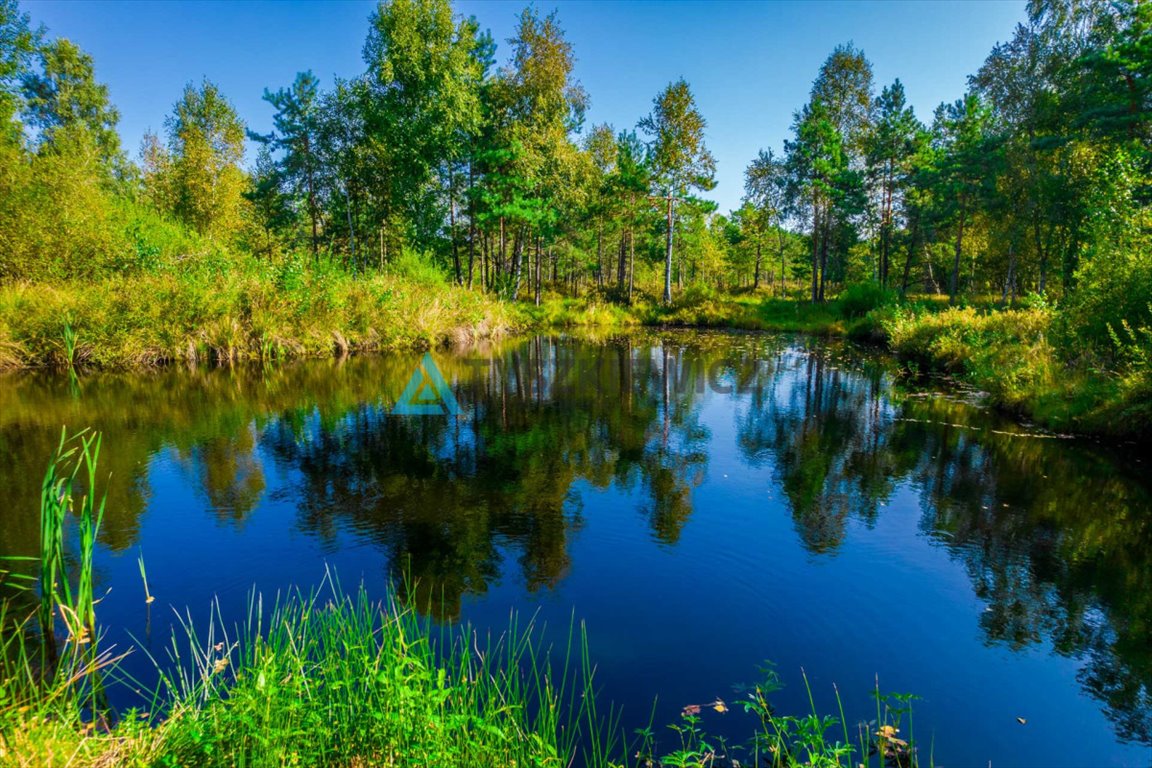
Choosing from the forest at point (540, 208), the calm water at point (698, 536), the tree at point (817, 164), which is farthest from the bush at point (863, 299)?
the calm water at point (698, 536)

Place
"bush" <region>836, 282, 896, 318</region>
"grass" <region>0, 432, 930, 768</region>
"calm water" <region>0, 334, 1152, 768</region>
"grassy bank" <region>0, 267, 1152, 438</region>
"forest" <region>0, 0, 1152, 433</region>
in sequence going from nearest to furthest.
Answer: "grass" <region>0, 432, 930, 768</region> < "calm water" <region>0, 334, 1152, 768</region> < "grassy bank" <region>0, 267, 1152, 438</region> < "forest" <region>0, 0, 1152, 433</region> < "bush" <region>836, 282, 896, 318</region>

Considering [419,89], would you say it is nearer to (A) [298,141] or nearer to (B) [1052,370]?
(A) [298,141]

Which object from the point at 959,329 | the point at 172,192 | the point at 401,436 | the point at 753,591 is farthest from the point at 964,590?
the point at 172,192

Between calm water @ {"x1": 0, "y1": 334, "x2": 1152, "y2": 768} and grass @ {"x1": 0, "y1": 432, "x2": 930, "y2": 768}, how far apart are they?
229 mm

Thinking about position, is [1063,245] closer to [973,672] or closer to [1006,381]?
[1006,381]

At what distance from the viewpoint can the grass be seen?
2.44 m

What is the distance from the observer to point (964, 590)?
5.07 metres

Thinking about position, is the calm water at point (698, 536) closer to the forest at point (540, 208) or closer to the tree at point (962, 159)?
the forest at point (540, 208)

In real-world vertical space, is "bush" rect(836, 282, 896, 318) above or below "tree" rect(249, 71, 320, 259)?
below

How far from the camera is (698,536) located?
610 cm

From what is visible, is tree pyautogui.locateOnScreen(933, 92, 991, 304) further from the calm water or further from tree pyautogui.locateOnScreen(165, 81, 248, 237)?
tree pyautogui.locateOnScreen(165, 81, 248, 237)

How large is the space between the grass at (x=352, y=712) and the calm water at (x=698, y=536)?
229mm

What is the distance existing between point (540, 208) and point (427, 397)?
20777 mm

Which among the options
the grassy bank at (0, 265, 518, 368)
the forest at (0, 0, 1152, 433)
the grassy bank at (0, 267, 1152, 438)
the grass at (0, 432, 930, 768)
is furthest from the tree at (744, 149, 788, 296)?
the grass at (0, 432, 930, 768)
